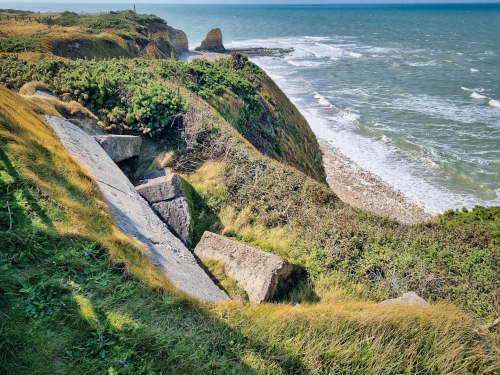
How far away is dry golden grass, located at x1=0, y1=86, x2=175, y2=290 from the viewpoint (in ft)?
16.3

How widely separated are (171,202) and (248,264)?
2.88 meters

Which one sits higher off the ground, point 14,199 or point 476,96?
point 476,96

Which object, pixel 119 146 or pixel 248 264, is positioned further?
pixel 119 146

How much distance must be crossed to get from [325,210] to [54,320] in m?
7.59

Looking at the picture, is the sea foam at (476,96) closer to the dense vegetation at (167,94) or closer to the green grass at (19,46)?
the dense vegetation at (167,94)

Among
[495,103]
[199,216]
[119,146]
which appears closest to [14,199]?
[199,216]

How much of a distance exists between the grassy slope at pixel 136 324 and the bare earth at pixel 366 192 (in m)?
17.4

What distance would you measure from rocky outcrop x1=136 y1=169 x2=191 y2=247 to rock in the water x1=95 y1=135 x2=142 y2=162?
2.19 m

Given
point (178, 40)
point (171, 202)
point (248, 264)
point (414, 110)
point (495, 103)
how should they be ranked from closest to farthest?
point (248, 264)
point (171, 202)
point (414, 110)
point (495, 103)
point (178, 40)

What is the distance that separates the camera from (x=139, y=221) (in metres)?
7.00

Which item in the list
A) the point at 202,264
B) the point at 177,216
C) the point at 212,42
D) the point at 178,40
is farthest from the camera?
the point at 212,42

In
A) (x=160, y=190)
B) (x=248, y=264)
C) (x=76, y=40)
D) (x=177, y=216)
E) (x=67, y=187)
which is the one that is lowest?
(x=248, y=264)

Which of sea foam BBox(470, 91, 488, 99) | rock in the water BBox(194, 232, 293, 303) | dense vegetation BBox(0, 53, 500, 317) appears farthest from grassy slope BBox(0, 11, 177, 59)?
sea foam BBox(470, 91, 488, 99)

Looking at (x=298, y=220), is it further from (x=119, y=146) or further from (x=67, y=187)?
(x=119, y=146)
